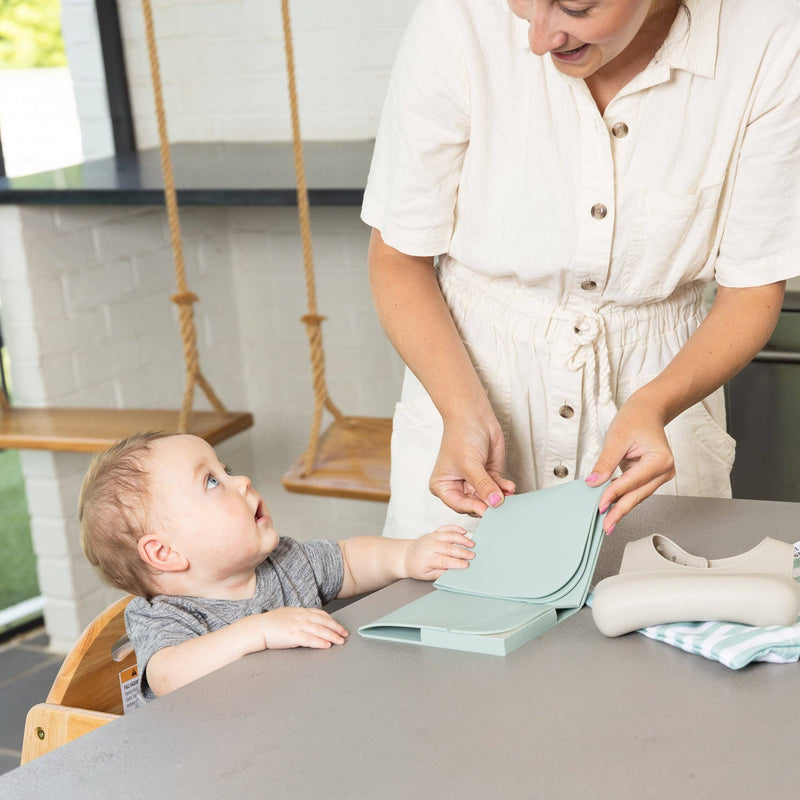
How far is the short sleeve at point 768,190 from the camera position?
1.19 meters

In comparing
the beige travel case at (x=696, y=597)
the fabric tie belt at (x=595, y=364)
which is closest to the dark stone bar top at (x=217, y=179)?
the fabric tie belt at (x=595, y=364)

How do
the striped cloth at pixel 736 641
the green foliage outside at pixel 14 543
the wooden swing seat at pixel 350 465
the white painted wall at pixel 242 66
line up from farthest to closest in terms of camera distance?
the green foliage outside at pixel 14 543 → the white painted wall at pixel 242 66 → the wooden swing seat at pixel 350 465 → the striped cloth at pixel 736 641

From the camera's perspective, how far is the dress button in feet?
4.10

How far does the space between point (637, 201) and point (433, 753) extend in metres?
0.72

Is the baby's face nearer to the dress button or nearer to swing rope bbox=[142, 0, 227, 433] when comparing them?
the dress button

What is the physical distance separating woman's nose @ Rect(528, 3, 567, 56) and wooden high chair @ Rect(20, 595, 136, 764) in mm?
695

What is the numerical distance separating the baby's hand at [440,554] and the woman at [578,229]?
0.04 m

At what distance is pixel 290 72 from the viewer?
7.48 ft

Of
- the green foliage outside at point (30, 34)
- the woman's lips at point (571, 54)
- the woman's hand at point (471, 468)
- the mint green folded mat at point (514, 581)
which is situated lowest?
the mint green folded mat at point (514, 581)

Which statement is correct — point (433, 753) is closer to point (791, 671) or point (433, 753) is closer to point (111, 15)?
point (791, 671)

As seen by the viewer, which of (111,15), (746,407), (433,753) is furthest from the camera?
(111,15)

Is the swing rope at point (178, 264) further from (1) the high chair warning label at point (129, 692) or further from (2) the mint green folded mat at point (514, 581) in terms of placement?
(2) the mint green folded mat at point (514, 581)

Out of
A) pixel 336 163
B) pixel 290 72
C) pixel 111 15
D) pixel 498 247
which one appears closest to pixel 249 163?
pixel 336 163

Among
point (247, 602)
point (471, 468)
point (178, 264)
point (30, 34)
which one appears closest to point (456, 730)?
point (471, 468)
